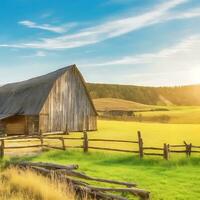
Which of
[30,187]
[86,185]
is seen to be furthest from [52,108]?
[86,185]

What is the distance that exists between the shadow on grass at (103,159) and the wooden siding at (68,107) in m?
16.9

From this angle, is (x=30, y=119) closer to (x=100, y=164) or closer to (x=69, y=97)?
(x=69, y=97)

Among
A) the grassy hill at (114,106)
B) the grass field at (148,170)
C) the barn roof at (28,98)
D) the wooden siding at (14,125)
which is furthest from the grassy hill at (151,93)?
the grass field at (148,170)

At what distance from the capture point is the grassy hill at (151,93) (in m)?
153

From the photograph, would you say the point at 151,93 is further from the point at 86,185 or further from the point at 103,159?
the point at 86,185

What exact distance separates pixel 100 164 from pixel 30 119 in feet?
74.5

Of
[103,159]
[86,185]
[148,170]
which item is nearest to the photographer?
[86,185]

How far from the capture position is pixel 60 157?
68.0ft

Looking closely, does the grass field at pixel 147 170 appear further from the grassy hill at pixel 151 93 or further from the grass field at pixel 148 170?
the grassy hill at pixel 151 93

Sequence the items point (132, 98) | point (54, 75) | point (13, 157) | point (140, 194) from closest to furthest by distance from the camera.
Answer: point (140, 194) → point (13, 157) → point (54, 75) → point (132, 98)

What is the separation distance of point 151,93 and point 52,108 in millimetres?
136815

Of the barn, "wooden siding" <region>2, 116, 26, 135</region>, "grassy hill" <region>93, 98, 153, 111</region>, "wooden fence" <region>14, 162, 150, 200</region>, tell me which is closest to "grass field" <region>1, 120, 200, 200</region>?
"wooden fence" <region>14, 162, 150, 200</region>

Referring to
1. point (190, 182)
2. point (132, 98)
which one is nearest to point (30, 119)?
point (190, 182)

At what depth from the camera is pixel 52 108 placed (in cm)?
3947
